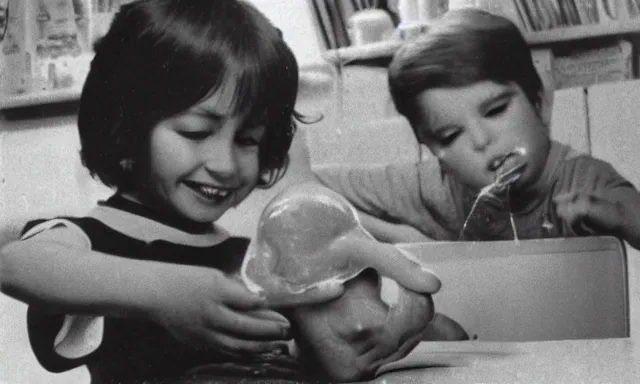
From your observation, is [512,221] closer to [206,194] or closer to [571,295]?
[571,295]

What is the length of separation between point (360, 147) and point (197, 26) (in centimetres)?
43

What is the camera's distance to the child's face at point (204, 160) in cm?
174

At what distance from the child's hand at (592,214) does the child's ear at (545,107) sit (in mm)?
153

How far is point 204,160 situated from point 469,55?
1.94 feet

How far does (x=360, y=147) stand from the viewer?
1750 mm

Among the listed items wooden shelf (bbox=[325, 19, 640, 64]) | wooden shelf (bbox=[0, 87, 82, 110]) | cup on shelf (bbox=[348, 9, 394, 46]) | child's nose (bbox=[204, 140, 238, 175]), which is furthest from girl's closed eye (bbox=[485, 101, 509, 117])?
wooden shelf (bbox=[0, 87, 82, 110])

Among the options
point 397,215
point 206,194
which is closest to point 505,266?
point 397,215

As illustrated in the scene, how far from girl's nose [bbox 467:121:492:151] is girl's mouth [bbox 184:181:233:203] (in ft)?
1.72

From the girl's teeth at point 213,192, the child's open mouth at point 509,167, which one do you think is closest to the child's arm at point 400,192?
the child's open mouth at point 509,167

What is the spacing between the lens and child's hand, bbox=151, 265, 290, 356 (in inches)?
66.5

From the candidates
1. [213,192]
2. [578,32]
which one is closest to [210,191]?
[213,192]

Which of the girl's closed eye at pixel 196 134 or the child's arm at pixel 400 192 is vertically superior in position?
the girl's closed eye at pixel 196 134

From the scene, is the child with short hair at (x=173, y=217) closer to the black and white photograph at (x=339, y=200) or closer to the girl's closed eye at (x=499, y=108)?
the black and white photograph at (x=339, y=200)

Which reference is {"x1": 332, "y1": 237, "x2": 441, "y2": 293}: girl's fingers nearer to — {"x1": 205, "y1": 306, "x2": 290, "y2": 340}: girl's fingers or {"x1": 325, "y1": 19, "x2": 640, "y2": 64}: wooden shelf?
{"x1": 205, "y1": 306, "x2": 290, "y2": 340}: girl's fingers
